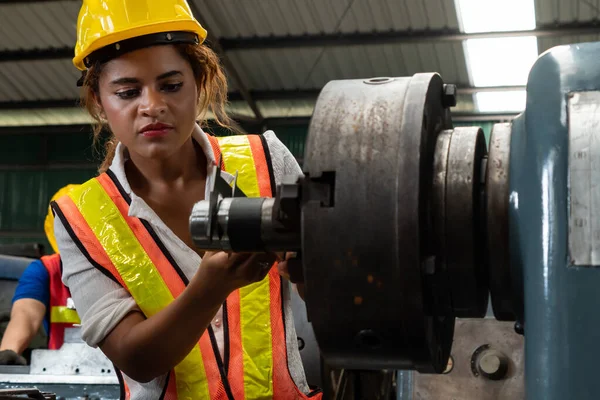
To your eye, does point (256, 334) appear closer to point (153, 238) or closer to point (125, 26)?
point (153, 238)

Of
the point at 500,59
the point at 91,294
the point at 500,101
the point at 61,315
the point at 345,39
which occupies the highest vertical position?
the point at 345,39

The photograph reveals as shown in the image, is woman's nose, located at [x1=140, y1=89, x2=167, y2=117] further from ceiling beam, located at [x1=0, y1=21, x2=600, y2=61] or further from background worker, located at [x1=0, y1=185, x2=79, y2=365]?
ceiling beam, located at [x1=0, y1=21, x2=600, y2=61]

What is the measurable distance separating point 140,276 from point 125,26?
15.0 inches

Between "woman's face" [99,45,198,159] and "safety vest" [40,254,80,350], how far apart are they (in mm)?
1858

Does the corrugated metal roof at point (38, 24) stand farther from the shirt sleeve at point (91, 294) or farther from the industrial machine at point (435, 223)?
the industrial machine at point (435, 223)

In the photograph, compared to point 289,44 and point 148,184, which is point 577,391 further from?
point 289,44

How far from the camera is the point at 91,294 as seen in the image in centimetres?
114

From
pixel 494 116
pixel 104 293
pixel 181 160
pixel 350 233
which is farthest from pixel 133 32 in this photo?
pixel 494 116

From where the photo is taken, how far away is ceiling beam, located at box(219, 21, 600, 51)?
17.9 ft

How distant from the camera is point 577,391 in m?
0.51

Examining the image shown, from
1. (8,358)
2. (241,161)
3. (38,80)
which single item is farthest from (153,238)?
(38,80)

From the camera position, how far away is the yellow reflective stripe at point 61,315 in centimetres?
304

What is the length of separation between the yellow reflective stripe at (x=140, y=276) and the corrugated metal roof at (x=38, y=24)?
5.02m

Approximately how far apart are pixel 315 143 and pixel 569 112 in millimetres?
187
